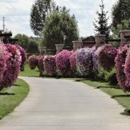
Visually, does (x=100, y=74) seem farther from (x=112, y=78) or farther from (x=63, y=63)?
(x=63, y=63)

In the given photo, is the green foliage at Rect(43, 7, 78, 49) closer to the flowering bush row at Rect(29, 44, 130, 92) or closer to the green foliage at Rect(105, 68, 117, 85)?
the flowering bush row at Rect(29, 44, 130, 92)

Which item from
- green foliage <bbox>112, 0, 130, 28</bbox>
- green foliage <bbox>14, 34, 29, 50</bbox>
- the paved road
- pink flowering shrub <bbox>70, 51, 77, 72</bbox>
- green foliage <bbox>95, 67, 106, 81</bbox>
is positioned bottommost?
the paved road

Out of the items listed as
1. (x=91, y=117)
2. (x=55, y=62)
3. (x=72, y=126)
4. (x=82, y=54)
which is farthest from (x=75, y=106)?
(x=55, y=62)

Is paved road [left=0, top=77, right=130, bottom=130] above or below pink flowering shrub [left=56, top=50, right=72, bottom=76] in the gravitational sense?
below

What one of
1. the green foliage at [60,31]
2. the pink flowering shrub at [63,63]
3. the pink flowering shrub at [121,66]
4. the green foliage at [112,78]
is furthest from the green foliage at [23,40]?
the pink flowering shrub at [121,66]

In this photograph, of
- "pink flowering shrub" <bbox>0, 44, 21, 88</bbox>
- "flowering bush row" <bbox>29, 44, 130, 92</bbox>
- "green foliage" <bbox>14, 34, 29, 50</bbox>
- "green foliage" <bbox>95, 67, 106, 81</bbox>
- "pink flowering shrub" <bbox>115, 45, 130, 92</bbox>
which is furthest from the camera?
"green foliage" <bbox>14, 34, 29, 50</bbox>

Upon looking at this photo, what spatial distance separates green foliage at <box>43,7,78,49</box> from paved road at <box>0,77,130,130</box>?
191ft

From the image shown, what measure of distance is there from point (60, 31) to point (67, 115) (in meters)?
64.2

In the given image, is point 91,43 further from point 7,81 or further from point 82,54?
point 7,81

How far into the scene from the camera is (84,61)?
36.9m

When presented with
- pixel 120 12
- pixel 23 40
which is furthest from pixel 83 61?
pixel 23 40

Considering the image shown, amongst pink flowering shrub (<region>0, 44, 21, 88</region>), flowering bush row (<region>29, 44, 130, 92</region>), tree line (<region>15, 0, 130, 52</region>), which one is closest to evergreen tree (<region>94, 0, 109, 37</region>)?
tree line (<region>15, 0, 130, 52</region>)

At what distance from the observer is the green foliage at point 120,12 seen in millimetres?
86625

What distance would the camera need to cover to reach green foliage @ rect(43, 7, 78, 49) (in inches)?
3061
